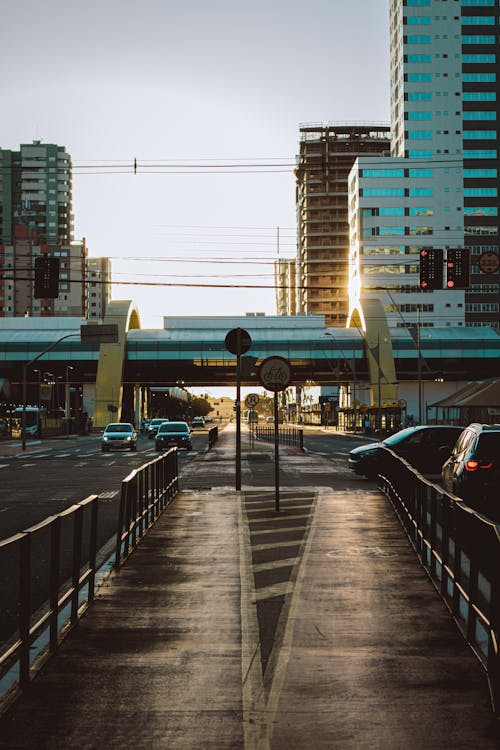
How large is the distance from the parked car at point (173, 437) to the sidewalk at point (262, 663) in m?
37.4

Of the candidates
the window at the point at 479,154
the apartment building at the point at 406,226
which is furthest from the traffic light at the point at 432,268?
the window at the point at 479,154

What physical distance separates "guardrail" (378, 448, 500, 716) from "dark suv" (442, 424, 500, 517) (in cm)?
316

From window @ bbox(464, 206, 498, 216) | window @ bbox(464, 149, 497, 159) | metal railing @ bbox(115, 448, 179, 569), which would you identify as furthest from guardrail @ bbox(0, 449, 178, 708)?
window @ bbox(464, 149, 497, 159)

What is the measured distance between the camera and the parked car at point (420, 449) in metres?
24.5

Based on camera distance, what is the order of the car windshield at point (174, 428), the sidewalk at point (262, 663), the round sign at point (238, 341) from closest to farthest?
the sidewalk at point (262, 663) → the round sign at point (238, 341) → the car windshield at point (174, 428)

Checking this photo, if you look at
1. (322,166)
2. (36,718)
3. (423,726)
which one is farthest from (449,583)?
(322,166)

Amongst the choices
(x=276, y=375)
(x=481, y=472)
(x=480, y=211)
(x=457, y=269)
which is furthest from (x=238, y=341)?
(x=480, y=211)

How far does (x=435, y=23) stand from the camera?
15250 cm

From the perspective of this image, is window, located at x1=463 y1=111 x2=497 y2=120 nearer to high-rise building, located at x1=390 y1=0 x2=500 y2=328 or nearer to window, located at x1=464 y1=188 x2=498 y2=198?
high-rise building, located at x1=390 y1=0 x2=500 y2=328

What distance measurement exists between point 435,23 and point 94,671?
6358 inches

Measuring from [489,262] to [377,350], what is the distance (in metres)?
79.5

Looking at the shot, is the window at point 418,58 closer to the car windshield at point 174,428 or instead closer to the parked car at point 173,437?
the parked car at point 173,437

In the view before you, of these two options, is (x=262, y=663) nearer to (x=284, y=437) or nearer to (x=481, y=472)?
(x=481, y=472)

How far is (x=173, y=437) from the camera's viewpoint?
49.3 m
